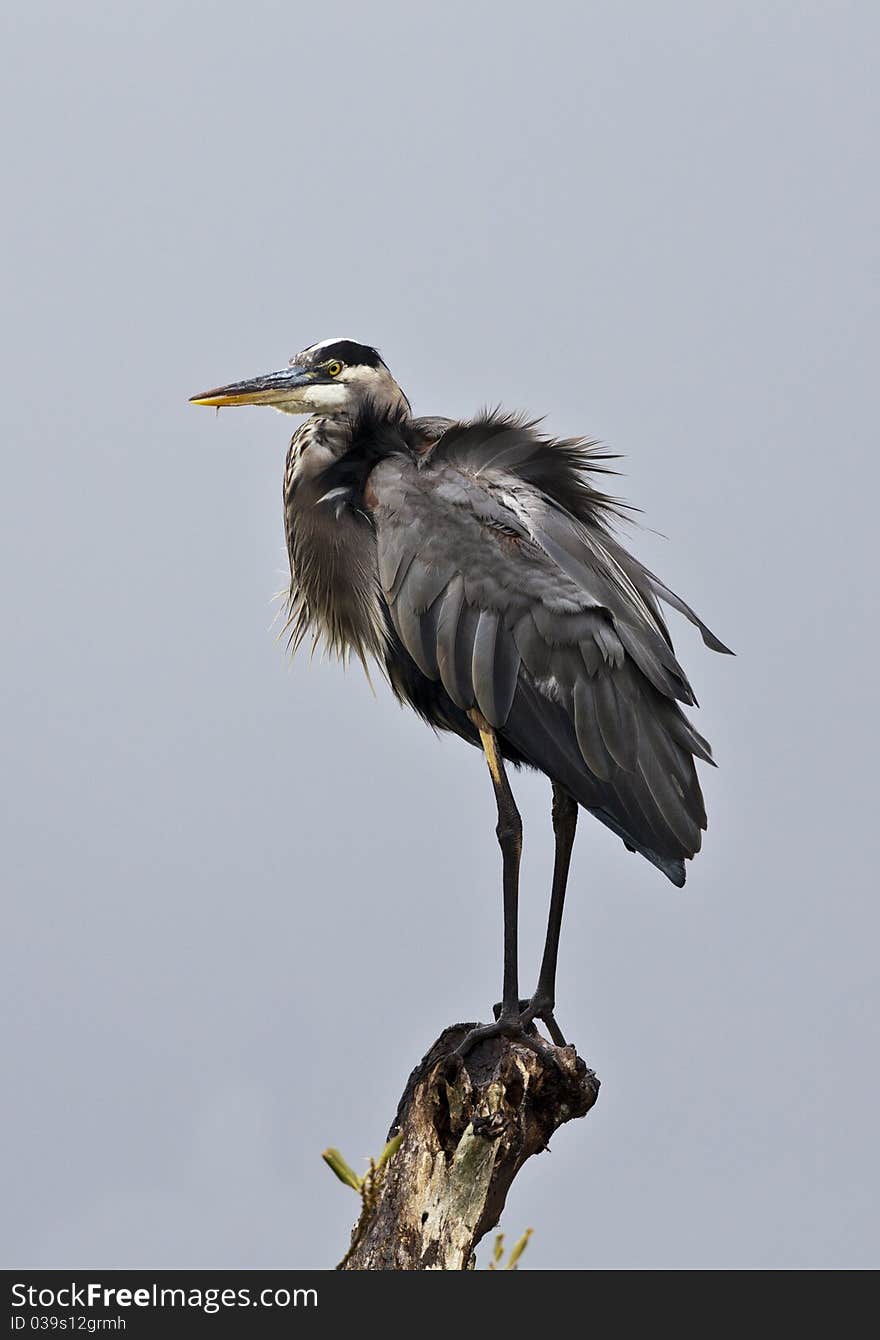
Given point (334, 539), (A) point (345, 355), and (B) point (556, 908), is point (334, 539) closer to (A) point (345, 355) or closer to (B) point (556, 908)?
(A) point (345, 355)

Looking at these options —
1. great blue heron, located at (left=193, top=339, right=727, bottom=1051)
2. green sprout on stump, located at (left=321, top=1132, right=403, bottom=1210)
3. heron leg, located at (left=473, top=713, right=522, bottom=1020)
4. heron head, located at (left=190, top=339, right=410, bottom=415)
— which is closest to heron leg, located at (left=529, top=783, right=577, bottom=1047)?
great blue heron, located at (left=193, top=339, right=727, bottom=1051)

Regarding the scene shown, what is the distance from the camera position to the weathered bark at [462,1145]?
15.6 feet

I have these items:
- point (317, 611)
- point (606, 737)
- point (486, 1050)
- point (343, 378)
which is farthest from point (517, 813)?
point (343, 378)

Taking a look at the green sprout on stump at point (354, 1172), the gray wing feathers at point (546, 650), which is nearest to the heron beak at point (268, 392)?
the gray wing feathers at point (546, 650)

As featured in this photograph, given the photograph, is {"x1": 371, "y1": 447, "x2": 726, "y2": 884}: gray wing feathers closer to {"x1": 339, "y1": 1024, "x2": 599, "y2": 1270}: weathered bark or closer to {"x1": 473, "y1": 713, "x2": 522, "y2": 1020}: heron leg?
{"x1": 473, "y1": 713, "x2": 522, "y2": 1020}: heron leg

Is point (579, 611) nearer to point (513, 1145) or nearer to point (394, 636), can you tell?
point (394, 636)

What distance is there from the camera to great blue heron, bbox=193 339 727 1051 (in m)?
5.53

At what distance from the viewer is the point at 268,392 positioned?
612cm

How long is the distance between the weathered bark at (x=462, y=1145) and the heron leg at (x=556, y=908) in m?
0.39

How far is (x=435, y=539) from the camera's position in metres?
5.63

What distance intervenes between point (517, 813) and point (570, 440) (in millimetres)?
1269

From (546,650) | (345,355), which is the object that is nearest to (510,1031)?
(546,650)

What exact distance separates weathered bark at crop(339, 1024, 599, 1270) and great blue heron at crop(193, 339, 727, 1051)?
0.24 meters
